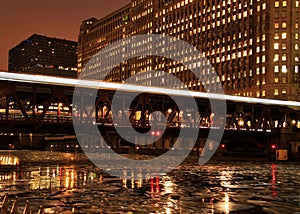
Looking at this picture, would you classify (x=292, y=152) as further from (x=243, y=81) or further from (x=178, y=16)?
(x=178, y=16)

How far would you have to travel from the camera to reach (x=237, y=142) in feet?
363

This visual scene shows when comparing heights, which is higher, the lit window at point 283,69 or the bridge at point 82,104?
the lit window at point 283,69

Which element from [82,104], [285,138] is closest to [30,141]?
[285,138]

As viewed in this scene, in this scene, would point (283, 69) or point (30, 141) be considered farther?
point (30, 141)

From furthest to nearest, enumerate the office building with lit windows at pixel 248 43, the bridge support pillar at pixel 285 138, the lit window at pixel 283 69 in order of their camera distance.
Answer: the office building with lit windows at pixel 248 43
the lit window at pixel 283 69
the bridge support pillar at pixel 285 138

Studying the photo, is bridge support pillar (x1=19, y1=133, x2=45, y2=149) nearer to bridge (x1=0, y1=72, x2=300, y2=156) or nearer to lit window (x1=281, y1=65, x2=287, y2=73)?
bridge (x1=0, y1=72, x2=300, y2=156)

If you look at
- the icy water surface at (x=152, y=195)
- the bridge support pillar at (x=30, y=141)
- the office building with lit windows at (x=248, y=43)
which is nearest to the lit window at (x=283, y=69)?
the office building with lit windows at (x=248, y=43)

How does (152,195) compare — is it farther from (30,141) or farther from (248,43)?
(30,141)

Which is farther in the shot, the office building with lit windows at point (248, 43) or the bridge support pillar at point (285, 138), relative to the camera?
the office building with lit windows at point (248, 43)

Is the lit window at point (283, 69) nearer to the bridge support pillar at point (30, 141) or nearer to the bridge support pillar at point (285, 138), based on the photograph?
the bridge support pillar at point (285, 138)

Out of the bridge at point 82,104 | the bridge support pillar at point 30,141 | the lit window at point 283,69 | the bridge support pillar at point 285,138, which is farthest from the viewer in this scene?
the bridge support pillar at point 30,141

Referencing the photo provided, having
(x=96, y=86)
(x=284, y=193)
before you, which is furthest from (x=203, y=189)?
(x=96, y=86)

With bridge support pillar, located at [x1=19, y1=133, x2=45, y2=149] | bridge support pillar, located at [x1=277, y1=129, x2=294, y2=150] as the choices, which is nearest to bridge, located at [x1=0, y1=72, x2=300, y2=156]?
bridge support pillar, located at [x1=277, y1=129, x2=294, y2=150]

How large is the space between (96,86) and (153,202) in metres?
43.4
